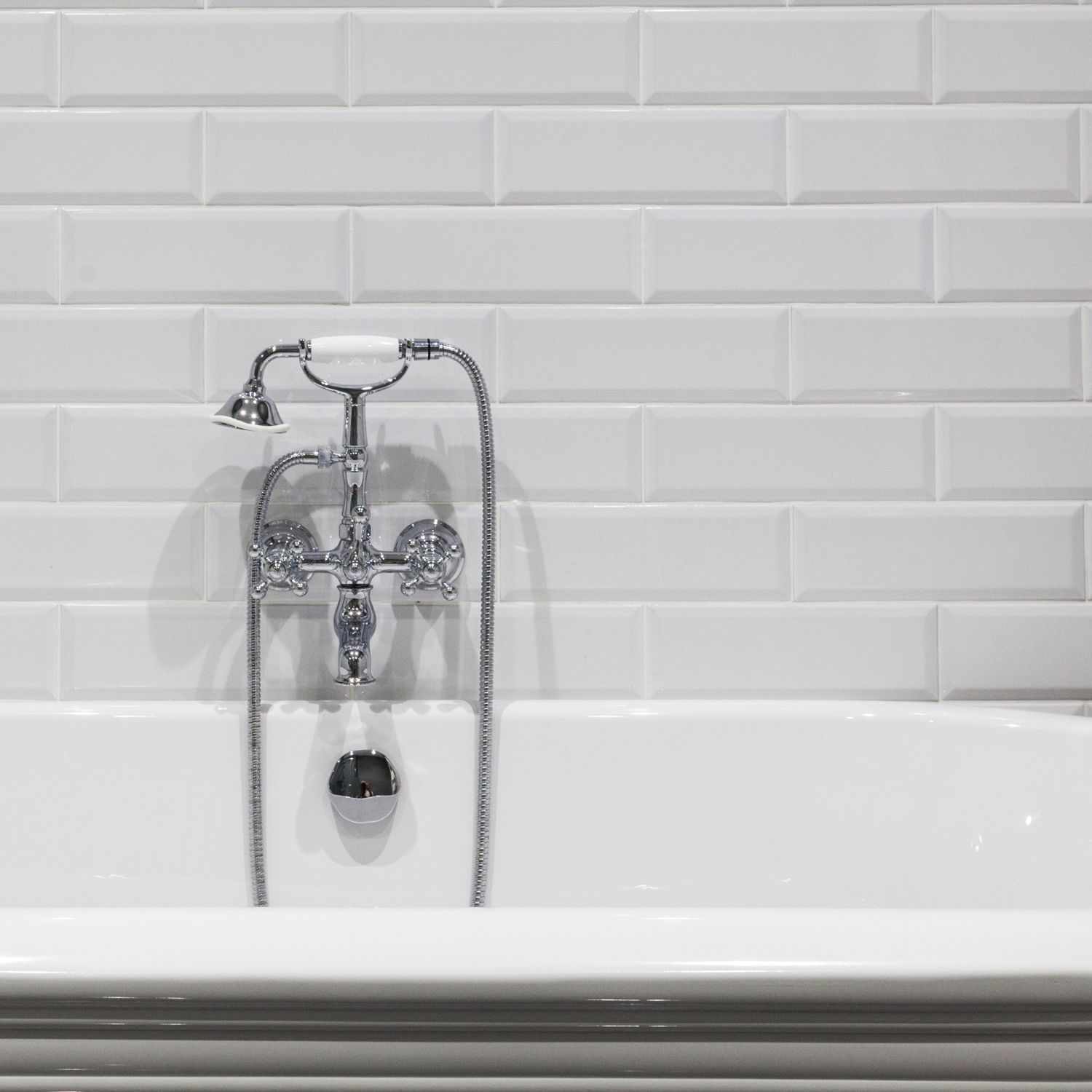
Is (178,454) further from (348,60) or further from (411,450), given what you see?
(348,60)

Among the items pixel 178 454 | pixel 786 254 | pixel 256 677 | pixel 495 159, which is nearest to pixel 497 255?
pixel 495 159

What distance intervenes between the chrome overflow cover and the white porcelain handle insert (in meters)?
0.42

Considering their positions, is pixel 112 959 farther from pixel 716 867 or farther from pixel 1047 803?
pixel 1047 803

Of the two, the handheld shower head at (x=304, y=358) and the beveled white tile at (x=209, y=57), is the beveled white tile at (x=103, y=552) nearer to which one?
the handheld shower head at (x=304, y=358)

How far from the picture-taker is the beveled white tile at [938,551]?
1014 millimetres

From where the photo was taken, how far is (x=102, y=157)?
1011 mm

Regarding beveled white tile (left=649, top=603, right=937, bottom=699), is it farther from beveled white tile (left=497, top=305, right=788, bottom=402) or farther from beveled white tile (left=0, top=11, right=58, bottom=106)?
beveled white tile (left=0, top=11, right=58, bottom=106)

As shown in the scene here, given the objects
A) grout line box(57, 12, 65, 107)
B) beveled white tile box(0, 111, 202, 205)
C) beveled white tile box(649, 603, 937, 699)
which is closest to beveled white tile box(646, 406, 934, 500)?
beveled white tile box(649, 603, 937, 699)

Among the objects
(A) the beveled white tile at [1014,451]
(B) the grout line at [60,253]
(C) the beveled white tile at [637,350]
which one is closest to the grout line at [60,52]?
(B) the grout line at [60,253]

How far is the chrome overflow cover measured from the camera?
0.94 m

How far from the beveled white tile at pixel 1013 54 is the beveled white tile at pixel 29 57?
3.38 ft

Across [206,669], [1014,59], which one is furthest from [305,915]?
[1014,59]

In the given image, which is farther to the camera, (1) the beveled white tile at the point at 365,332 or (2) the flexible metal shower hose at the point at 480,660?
(1) the beveled white tile at the point at 365,332

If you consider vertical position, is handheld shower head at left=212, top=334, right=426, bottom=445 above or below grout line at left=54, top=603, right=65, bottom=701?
above
